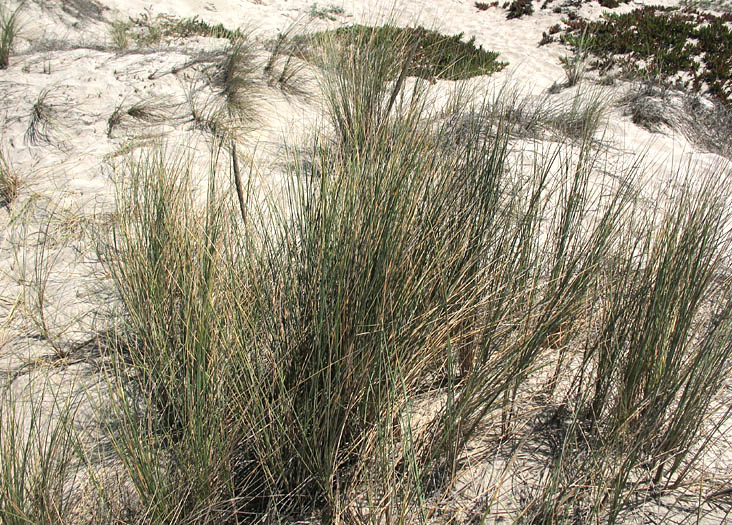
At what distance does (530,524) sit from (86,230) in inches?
100

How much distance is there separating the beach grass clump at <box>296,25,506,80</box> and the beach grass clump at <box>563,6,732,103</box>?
1479 millimetres

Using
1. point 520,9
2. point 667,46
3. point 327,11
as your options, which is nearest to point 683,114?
point 667,46

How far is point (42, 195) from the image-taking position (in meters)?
3.07

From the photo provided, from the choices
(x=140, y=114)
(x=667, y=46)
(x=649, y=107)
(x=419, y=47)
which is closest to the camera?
(x=140, y=114)

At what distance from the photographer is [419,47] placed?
5.55m

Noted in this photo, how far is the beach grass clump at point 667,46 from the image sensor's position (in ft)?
19.9

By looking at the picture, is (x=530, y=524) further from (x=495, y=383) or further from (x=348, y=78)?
(x=348, y=78)

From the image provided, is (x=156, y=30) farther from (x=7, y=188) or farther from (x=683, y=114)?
(x=683, y=114)

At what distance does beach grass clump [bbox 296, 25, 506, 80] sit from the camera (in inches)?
142

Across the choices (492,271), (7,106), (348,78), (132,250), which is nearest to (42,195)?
(7,106)

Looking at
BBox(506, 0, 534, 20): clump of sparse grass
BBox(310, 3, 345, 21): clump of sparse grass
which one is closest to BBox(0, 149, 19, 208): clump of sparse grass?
BBox(310, 3, 345, 21): clump of sparse grass

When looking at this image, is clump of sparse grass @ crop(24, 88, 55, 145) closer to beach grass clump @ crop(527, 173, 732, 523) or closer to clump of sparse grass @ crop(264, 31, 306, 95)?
clump of sparse grass @ crop(264, 31, 306, 95)

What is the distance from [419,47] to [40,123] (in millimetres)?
3916

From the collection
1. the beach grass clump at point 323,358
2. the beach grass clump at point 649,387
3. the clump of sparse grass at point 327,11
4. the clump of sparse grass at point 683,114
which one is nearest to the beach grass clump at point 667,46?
the clump of sparse grass at point 683,114
